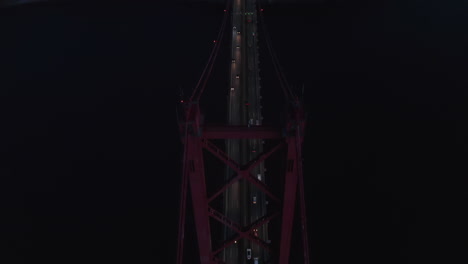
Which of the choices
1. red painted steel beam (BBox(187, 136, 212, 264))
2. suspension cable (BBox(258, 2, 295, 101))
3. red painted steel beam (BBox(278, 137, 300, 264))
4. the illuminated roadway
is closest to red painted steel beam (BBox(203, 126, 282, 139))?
red painted steel beam (BBox(187, 136, 212, 264))

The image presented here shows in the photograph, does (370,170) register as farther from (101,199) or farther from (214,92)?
(101,199)

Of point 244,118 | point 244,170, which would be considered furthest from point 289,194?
point 244,118

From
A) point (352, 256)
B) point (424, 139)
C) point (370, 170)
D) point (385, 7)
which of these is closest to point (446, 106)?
point (424, 139)

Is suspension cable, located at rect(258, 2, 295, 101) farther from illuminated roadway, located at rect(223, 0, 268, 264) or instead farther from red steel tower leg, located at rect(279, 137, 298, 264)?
red steel tower leg, located at rect(279, 137, 298, 264)

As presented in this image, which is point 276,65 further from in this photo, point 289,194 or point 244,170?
point 289,194

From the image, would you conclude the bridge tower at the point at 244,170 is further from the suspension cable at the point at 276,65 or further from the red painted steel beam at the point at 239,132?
the suspension cable at the point at 276,65
